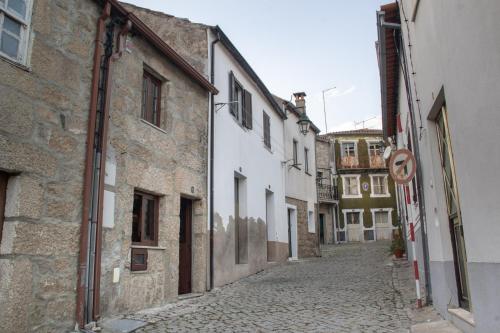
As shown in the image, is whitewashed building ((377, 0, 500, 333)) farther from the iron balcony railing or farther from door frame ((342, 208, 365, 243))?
door frame ((342, 208, 365, 243))

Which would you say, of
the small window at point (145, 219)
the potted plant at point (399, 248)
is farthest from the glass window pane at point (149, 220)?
the potted plant at point (399, 248)

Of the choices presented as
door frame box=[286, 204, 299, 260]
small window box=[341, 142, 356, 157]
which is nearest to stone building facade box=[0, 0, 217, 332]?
door frame box=[286, 204, 299, 260]

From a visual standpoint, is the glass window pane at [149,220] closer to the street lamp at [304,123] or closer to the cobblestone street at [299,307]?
the cobblestone street at [299,307]

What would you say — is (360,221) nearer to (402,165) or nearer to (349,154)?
(349,154)

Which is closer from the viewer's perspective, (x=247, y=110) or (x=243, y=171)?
(x=243, y=171)

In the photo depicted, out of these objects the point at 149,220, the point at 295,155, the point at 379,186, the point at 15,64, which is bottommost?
the point at 149,220

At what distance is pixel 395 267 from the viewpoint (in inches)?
504

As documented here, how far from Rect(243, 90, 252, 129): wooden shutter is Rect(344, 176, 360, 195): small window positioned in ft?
72.6

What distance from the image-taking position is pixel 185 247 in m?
9.27

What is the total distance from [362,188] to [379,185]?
1304mm

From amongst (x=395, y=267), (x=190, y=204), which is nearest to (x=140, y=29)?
(x=190, y=204)

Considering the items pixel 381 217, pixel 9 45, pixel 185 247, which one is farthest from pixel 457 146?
pixel 381 217

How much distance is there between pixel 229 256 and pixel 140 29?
5618 mm

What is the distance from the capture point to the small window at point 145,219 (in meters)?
7.46
